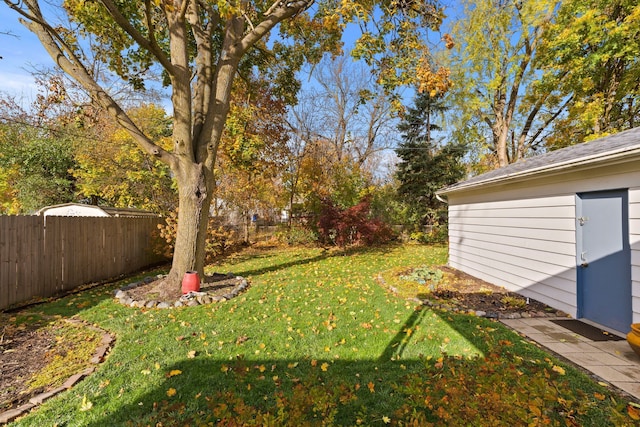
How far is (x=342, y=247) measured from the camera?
12.6 m

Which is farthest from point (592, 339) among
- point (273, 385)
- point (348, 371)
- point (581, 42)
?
point (581, 42)

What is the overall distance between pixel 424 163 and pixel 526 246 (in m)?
9.70

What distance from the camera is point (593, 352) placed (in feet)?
10.8

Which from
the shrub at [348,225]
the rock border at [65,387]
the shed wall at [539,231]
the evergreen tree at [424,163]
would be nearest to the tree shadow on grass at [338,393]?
the rock border at [65,387]

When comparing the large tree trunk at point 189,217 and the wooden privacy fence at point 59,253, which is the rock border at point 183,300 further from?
the wooden privacy fence at point 59,253

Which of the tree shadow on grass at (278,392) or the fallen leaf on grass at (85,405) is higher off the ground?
the fallen leaf on grass at (85,405)

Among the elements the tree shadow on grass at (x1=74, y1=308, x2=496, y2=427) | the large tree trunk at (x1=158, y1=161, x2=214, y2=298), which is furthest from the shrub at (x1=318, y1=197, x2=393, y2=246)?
the tree shadow on grass at (x1=74, y1=308, x2=496, y2=427)

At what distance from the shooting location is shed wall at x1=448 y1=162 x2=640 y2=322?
377 cm

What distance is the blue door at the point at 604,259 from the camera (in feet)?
12.1

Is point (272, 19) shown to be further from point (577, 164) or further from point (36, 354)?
point (36, 354)

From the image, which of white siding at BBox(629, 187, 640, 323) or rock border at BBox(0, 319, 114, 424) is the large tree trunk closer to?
rock border at BBox(0, 319, 114, 424)

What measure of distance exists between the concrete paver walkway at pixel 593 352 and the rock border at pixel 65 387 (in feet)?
16.5

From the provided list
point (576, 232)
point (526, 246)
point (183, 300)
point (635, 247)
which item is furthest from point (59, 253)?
point (635, 247)

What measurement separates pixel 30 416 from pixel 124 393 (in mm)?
611
